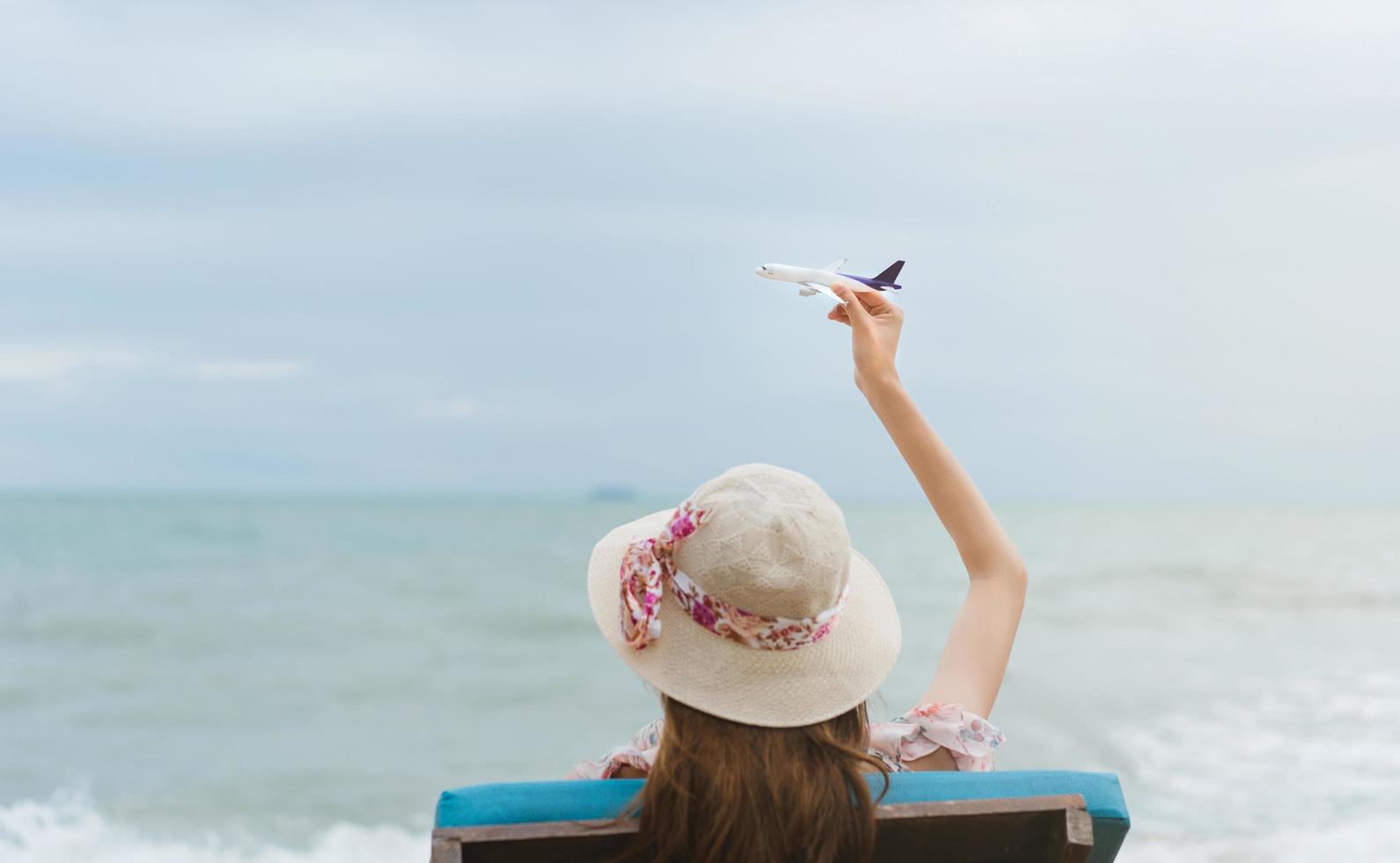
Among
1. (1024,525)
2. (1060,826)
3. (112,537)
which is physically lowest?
(1024,525)

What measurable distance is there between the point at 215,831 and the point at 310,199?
50.3m

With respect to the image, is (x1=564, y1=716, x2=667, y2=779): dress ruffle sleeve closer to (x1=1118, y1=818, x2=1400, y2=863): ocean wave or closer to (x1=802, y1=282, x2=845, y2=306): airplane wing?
(x1=802, y1=282, x2=845, y2=306): airplane wing

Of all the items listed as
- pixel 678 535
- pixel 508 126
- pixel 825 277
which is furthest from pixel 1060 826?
pixel 508 126

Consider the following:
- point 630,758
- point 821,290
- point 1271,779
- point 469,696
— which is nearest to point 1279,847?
point 1271,779

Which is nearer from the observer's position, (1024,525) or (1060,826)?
(1060,826)

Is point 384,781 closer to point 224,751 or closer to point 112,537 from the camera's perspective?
point 224,751

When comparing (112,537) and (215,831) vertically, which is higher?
(215,831)

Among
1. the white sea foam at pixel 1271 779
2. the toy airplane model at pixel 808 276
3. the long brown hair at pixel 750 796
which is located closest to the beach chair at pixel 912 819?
the long brown hair at pixel 750 796

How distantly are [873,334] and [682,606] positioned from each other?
2.15 feet

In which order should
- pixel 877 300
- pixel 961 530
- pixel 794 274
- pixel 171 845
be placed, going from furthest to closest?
pixel 171 845
pixel 794 274
pixel 877 300
pixel 961 530

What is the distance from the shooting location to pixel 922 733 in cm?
188

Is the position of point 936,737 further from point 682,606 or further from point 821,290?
point 821,290

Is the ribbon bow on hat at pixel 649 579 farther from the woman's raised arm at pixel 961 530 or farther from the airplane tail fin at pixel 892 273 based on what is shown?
the airplane tail fin at pixel 892 273

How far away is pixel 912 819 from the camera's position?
159 cm
